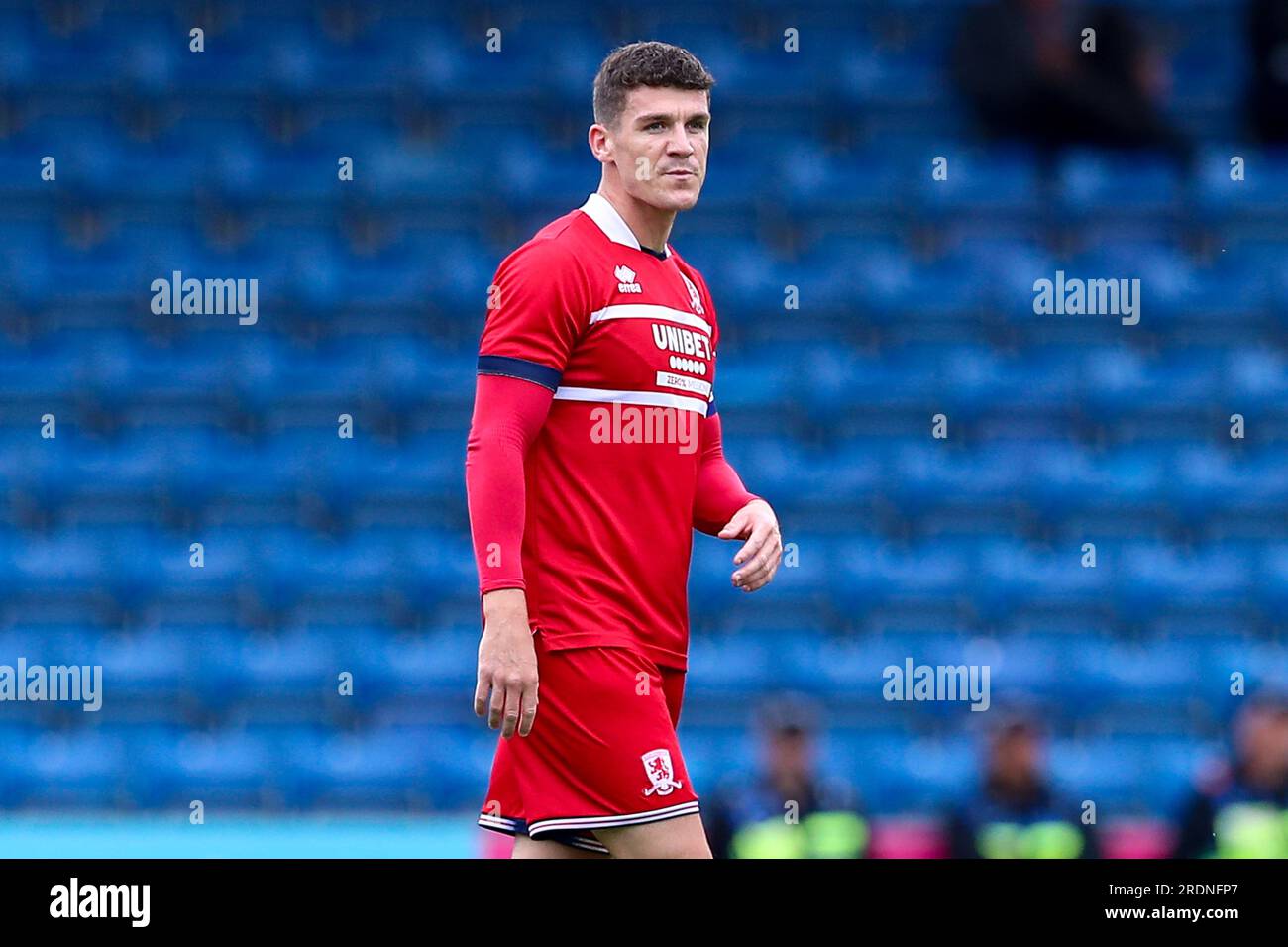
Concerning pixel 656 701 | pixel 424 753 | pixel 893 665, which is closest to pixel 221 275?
pixel 424 753

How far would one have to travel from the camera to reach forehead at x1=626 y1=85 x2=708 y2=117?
2.91m

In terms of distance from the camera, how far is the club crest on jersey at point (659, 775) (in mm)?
2770

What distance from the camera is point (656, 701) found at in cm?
283

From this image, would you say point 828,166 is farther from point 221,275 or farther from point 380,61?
point 221,275

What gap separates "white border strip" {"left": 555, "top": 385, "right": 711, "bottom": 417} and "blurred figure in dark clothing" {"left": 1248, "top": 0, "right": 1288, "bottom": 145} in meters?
5.44

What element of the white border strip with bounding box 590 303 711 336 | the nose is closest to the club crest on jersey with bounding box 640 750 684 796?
the white border strip with bounding box 590 303 711 336

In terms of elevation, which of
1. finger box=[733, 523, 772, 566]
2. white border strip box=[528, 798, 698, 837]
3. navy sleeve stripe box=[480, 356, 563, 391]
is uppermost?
navy sleeve stripe box=[480, 356, 563, 391]

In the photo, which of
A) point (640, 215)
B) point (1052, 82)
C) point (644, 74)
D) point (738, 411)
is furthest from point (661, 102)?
point (1052, 82)

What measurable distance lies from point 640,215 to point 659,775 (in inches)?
35.6

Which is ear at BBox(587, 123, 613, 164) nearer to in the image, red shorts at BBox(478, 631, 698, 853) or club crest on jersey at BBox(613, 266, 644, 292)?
club crest on jersey at BBox(613, 266, 644, 292)

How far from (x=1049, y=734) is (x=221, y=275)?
354cm

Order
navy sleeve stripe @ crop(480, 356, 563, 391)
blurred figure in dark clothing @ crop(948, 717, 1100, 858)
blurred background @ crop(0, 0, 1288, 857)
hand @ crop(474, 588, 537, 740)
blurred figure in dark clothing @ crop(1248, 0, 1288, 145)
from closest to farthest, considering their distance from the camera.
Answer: hand @ crop(474, 588, 537, 740) < navy sleeve stripe @ crop(480, 356, 563, 391) < blurred figure in dark clothing @ crop(948, 717, 1100, 858) < blurred background @ crop(0, 0, 1288, 857) < blurred figure in dark clothing @ crop(1248, 0, 1288, 145)
